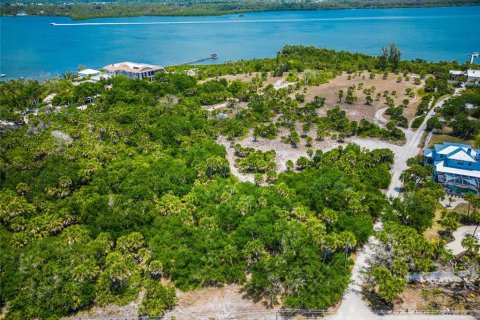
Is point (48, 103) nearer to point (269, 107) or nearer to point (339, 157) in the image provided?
point (269, 107)

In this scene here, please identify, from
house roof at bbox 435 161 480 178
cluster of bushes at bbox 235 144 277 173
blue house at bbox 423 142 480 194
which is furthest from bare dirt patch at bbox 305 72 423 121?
cluster of bushes at bbox 235 144 277 173

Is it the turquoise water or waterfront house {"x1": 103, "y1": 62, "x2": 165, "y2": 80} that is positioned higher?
the turquoise water

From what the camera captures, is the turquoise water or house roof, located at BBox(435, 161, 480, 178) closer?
house roof, located at BBox(435, 161, 480, 178)

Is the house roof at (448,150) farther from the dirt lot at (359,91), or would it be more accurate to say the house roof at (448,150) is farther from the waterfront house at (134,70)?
the waterfront house at (134,70)

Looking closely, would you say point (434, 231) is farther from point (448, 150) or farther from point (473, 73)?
point (473, 73)

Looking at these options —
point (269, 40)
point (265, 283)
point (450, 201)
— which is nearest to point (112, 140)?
point (265, 283)

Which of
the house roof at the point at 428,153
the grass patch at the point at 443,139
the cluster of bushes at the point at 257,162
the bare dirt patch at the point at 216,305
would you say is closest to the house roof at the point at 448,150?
the house roof at the point at 428,153

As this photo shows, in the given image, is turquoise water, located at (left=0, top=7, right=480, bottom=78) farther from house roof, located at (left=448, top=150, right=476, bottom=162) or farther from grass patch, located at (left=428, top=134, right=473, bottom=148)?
house roof, located at (left=448, top=150, right=476, bottom=162)

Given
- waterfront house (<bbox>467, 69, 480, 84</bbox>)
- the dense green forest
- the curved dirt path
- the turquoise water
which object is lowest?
the curved dirt path
